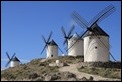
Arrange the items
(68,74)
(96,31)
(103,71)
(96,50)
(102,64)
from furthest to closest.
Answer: (96,31) < (96,50) < (102,64) < (103,71) < (68,74)

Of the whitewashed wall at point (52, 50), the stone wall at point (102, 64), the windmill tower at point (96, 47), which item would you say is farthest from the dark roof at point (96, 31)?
the whitewashed wall at point (52, 50)

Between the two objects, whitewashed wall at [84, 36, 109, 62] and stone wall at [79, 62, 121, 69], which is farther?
whitewashed wall at [84, 36, 109, 62]

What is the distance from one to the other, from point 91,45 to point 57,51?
809 inches

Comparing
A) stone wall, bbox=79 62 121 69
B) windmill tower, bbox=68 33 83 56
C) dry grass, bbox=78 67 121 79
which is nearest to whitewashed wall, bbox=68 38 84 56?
windmill tower, bbox=68 33 83 56

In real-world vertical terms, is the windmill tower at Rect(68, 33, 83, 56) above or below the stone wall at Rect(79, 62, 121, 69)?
above

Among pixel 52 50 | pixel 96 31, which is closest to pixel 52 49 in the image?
pixel 52 50

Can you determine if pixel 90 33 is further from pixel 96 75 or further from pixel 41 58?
pixel 41 58

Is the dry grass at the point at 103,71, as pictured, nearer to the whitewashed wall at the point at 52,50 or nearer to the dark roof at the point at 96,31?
the dark roof at the point at 96,31

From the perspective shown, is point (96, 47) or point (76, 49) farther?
point (76, 49)

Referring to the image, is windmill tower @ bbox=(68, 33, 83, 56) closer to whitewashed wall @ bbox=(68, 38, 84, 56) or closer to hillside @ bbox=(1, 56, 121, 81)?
whitewashed wall @ bbox=(68, 38, 84, 56)

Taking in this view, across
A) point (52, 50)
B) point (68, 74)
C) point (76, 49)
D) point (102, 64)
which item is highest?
point (52, 50)

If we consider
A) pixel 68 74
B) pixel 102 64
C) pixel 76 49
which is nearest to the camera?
pixel 68 74

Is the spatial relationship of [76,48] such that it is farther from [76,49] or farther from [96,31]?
[96,31]

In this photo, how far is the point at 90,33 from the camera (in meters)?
60.4
